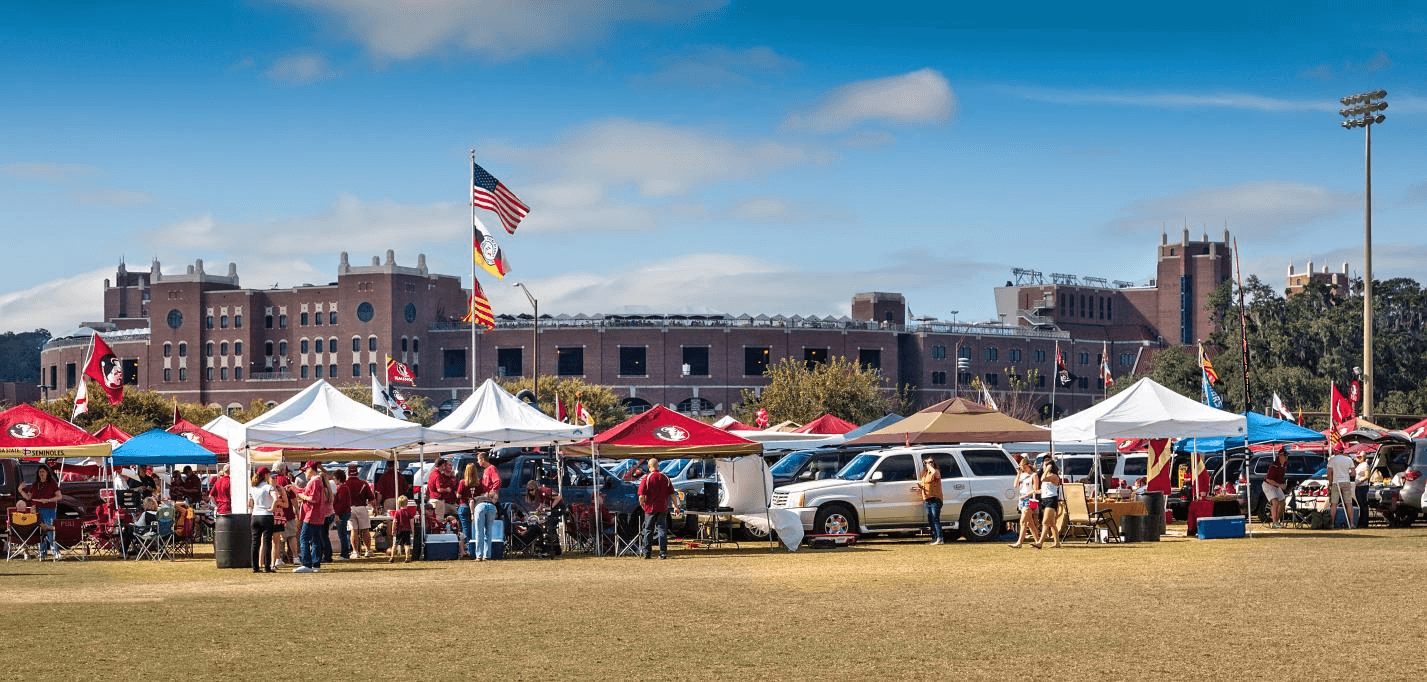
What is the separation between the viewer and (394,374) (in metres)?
63.7

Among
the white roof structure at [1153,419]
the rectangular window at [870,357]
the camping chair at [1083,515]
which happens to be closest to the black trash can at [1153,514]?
the camping chair at [1083,515]

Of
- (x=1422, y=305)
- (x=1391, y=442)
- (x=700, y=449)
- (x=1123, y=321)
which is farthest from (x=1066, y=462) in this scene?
(x=1123, y=321)

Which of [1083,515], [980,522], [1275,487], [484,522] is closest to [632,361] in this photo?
[1275,487]

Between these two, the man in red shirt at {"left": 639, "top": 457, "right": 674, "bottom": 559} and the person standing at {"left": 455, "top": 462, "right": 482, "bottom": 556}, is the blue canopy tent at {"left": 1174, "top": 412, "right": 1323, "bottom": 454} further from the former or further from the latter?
the person standing at {"left": 455, "top": 462, "right": 482, "bottom": 556}

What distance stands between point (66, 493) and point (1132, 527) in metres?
20.8

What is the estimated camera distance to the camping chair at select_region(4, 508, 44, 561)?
28578 millimetres

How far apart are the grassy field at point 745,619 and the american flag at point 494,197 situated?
52.7 feet

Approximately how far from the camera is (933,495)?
1178 inches

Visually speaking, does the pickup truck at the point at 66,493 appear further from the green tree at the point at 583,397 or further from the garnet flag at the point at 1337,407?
the green tree at the point at 583,397

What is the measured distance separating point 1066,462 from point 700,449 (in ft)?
69.9

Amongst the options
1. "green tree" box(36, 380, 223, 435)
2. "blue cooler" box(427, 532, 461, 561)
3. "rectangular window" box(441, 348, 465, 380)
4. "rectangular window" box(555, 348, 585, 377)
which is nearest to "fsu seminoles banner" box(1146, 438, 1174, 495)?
"blue cooler" box(427, 532, 461, 561)

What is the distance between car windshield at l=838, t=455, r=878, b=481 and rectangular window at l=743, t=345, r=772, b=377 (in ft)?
312

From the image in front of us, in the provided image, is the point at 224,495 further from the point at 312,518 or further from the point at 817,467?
the point at 817,467

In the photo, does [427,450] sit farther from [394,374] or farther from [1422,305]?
[1422,305]
